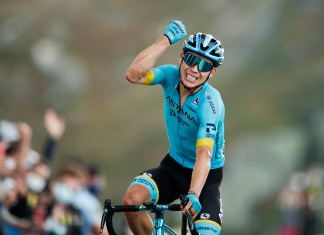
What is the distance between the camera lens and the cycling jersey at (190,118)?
9875 millimetres

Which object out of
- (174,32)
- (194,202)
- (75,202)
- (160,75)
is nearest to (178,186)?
(160,75)

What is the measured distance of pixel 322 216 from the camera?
25.6 m

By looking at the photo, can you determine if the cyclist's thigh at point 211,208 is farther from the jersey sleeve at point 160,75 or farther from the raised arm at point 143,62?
the raised arm at point 143,62

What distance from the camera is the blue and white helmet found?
9938 millimetres

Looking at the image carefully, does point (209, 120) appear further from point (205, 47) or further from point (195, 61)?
point (205, 47)

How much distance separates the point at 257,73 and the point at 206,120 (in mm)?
20962

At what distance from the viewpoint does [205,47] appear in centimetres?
996

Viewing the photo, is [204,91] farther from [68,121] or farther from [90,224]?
[68,121]

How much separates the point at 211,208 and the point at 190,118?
3.23 ft

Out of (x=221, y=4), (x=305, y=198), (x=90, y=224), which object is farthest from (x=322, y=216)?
(x=90, y=224)

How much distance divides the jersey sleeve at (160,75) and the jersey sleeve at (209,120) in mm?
516

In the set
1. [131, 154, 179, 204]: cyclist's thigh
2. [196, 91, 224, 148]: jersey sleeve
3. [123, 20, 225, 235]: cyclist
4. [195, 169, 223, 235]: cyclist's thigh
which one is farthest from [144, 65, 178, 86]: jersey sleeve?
[195, 169, 223, 235]: cyclist's thigh

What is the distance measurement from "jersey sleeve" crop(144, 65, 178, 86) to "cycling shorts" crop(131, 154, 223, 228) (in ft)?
3.20

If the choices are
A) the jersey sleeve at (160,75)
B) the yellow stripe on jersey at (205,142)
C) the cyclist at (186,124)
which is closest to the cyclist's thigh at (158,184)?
the cyclist at (186,124)
